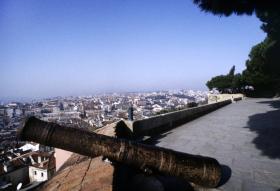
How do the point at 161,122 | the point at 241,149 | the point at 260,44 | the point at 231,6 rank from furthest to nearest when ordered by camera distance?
the point at 260,44
the point at 161,122
the point at 231,6
the point at 241,149

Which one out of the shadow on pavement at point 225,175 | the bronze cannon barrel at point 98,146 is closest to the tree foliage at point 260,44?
the shadow on pavement at point 225,175

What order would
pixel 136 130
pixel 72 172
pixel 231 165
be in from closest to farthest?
pixel 72 172 → pixel 231 165 → pixel 136 130

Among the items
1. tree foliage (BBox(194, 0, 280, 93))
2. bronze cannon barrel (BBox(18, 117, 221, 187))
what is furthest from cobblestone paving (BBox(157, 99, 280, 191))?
tree foliage (BBox(194, 0, 280, 93))

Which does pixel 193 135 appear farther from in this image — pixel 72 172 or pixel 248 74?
pixel 248 74

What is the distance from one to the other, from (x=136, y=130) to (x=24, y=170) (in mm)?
17625

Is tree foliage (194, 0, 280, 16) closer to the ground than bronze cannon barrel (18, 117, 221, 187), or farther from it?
farther from it

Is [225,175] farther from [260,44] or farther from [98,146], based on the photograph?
[260,44]

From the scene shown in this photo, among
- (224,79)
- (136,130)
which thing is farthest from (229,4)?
(224,79)

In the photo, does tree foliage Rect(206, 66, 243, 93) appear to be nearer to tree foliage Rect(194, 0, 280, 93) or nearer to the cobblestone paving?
tree foliage Rect(194, 0, 280, 93)

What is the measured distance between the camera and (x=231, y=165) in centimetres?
449

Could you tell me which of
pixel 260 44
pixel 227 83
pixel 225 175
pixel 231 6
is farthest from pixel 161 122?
pixel 227 83

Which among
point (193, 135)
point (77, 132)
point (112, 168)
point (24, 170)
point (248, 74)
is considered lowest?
point (24, 170)

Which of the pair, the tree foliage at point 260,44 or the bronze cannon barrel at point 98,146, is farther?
the tree foliage at point 260,44

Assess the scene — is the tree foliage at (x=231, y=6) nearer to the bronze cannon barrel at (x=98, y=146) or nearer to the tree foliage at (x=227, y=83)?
the bronze cannon barrel at (x=98, y=146)
